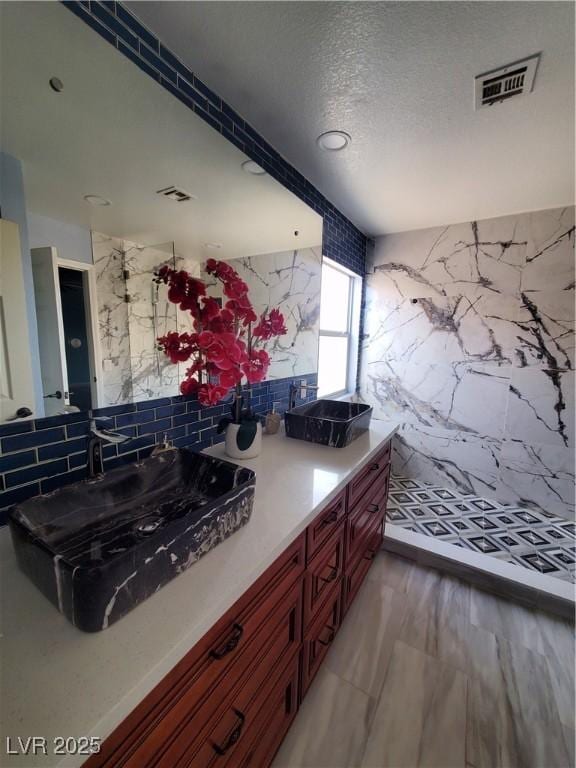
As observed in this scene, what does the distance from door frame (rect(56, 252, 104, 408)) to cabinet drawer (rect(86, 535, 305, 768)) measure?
0.73 m

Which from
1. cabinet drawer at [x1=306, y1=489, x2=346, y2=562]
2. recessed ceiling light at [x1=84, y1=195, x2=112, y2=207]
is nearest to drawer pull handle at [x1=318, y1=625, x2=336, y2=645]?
cabinet drawer at [x1=306, y1=489, x2=346, y2=562]

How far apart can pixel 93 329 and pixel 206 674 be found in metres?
0.95

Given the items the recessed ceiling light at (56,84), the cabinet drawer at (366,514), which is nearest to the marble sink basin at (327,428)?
the cabinet drawer at (366,514)

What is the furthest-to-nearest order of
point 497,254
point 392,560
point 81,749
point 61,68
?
point 497,254
point 392,560
point 61,68
point 81,749

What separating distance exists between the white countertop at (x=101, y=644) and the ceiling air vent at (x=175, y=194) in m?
1.18

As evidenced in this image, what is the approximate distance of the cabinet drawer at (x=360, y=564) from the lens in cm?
141

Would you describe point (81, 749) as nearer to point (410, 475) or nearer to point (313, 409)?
point (313, 409)

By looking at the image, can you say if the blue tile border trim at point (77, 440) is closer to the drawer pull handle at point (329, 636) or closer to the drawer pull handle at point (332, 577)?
the drawer pull handle at point (332, 577)

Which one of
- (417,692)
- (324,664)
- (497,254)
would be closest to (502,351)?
(497,254)

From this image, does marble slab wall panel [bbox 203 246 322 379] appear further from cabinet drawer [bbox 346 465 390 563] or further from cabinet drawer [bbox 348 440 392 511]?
cabinet drawer [bbox 346 465 390 563]

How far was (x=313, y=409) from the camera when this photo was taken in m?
1.98

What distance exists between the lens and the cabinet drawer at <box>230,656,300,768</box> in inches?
33.7

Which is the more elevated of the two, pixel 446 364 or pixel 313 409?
pixel 446 364

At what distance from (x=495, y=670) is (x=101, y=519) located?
1781 mm
